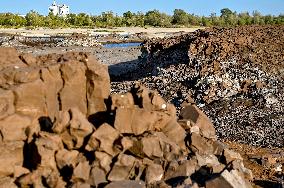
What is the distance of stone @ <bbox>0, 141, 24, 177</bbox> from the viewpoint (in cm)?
1412

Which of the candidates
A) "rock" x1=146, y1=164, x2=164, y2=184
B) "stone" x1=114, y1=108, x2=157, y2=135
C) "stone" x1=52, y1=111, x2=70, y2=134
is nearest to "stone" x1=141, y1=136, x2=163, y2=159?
"rock" x1=146, y1=164, x2=164, y2=184

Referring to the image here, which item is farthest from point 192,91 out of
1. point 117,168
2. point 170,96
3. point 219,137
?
point 117,168

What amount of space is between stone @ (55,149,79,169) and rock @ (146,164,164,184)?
7.06 ft

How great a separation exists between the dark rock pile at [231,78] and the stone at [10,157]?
13523 millimetres

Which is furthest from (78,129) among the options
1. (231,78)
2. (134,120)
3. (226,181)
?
(231,78)

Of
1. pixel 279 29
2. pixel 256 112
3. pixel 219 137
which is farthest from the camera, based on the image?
pixel 279 29

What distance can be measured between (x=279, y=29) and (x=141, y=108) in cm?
2925

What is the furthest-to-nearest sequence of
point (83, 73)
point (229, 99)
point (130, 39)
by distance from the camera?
point (130, 39)
point (229, 99)
point (83, 73)

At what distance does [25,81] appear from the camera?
1561 centimetres

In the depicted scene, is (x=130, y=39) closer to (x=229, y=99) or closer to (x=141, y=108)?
(x=229, y=99)

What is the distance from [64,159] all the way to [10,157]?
5.19ft

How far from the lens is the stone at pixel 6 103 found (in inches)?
579

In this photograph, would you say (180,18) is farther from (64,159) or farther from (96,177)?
(96,177)

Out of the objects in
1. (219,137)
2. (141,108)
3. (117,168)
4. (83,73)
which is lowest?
(219,137)
